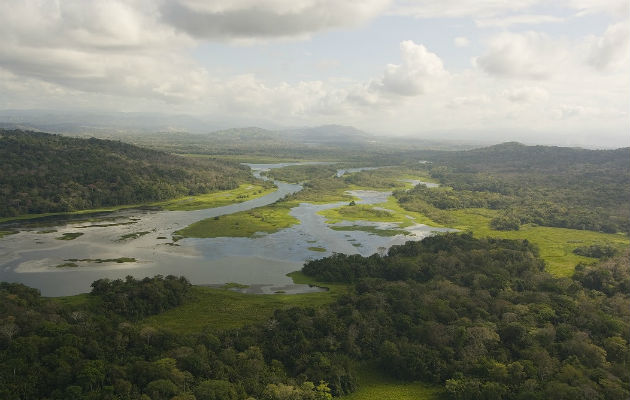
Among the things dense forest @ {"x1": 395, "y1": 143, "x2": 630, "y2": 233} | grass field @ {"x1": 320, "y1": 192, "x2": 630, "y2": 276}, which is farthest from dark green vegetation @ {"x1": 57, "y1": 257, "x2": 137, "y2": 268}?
dense forest @ {"x1": 395, "y1": 143, "x2": 630, "y2": 233}

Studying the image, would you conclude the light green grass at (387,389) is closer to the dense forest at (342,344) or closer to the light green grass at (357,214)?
the dense forest at (342,344)

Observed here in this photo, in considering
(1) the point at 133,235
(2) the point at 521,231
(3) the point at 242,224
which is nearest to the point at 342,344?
(3) the point at 242,224

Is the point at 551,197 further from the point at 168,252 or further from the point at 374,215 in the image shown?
the point at 168,252

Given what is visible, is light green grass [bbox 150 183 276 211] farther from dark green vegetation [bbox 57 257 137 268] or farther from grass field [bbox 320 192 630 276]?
dark green vegetation [bbox 57 257 137 268]

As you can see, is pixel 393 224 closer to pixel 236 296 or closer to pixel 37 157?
pixel 236 296

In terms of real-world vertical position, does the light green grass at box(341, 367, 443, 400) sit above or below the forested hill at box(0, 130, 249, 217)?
below

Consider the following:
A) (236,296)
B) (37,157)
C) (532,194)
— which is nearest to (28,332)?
(236,296)
